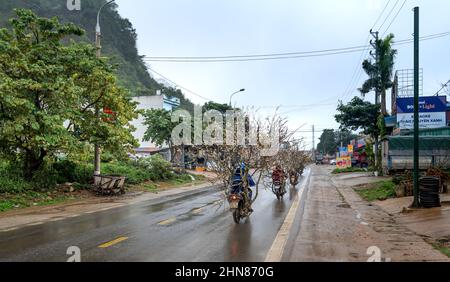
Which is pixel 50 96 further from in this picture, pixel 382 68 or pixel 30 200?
pixel 382 68

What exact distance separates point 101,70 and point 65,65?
1.65 metres

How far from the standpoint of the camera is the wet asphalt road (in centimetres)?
827

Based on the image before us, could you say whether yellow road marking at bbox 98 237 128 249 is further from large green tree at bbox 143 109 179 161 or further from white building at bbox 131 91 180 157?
white building at bbox 131 91 180 157

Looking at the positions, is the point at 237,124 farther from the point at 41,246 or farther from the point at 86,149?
the point at 86,149

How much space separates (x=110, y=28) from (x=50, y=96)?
241 ft

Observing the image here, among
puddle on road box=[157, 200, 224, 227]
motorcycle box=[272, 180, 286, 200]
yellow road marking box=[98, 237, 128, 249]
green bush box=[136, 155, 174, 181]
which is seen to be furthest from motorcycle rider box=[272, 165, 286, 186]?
green bush box=[136, 155, 174, 181]

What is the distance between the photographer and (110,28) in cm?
8831

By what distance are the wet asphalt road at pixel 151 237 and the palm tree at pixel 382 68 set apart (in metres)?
25.5

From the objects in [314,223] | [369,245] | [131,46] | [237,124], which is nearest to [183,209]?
[237,124]

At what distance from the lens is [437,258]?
8148 mm

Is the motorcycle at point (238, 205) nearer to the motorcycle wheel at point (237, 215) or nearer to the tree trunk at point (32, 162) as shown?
the motorcycle wheel at point (237, 215)

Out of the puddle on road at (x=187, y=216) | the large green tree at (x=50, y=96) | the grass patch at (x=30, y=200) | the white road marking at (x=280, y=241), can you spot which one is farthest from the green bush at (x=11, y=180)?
the white road marking at (x=280, y=241)

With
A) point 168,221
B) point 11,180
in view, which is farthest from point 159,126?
point 168,221

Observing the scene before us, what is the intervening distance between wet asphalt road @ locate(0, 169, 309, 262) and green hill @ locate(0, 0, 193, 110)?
6424cm
